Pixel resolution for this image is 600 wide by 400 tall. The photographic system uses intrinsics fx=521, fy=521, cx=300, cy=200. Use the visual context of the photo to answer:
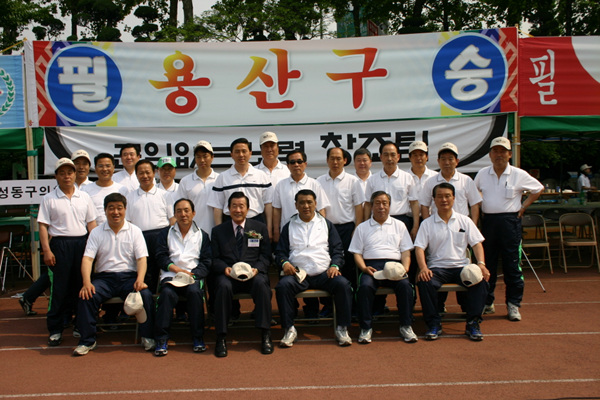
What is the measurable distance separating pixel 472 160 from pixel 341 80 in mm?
2001

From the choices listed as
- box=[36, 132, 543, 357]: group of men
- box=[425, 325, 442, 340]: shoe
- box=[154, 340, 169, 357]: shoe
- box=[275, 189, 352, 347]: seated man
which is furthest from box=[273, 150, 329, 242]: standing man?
box=[154, 340, 169, 357]: shoe

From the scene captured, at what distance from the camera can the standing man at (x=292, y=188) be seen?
5152 mm

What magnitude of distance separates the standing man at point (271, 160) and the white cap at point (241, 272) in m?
1.10

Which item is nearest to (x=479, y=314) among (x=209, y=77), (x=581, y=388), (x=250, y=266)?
(x=581, y=388)

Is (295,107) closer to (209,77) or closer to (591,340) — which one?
(209,77)

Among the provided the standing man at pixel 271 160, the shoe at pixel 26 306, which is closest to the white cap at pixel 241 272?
the standing man at pixel 271 160

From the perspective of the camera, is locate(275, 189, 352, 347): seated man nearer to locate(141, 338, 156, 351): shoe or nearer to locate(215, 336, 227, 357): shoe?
locate(215, 336, 227, 357): shoe

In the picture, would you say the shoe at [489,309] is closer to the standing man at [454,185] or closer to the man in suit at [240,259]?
the standing man at [454,185]

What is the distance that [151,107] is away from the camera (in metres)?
6.82

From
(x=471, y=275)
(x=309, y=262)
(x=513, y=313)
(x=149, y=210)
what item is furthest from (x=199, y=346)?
(x=513, y=313)

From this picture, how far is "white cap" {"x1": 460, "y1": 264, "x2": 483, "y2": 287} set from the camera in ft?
15.1

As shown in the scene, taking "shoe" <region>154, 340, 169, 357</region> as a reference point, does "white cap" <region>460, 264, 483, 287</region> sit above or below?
above

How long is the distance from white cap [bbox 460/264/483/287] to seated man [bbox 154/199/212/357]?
230 centimetres

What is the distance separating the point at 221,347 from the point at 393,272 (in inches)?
63.4
